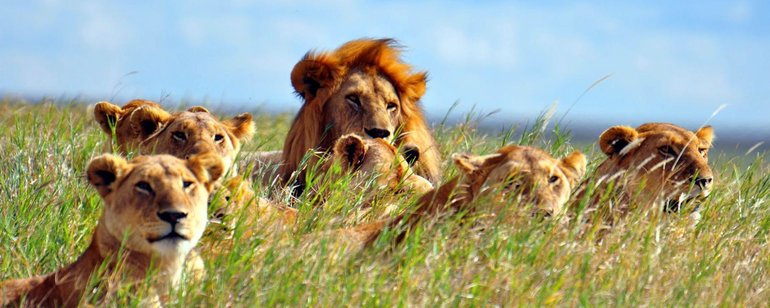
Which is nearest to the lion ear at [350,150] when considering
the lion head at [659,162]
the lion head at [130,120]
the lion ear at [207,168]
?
the lion head at [130,120]

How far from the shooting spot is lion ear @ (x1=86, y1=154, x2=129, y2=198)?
459 cm

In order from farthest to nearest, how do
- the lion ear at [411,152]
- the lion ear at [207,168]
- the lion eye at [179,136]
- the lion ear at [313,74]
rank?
the lion ear at [313,74] → the lion ear at [411,152] → the lion eye at [179,136] → the lion ear at [207,168]

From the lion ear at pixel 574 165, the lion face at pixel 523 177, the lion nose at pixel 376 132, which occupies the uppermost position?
the lion face at pixel 523 177

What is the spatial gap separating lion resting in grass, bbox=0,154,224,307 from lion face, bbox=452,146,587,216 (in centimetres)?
103

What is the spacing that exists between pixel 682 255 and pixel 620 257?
1.60ft

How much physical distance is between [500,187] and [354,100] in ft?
9.79

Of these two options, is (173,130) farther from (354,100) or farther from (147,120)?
(354,100)

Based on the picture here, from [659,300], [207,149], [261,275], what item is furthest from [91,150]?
[659,300]

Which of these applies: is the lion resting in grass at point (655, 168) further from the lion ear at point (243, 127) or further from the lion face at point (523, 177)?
the lion ear at point (243, 127)

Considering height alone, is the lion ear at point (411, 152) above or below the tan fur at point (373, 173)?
below

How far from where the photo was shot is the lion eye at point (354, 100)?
7820mm

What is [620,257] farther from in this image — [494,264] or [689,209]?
[689,209]

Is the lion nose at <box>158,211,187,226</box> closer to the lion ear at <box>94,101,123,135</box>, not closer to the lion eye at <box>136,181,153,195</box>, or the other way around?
the lion eye at <box>136,181,153,195</box>

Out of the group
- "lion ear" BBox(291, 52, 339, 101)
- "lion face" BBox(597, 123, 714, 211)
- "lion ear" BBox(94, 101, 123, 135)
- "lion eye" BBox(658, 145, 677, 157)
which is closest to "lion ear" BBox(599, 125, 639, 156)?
"lion face" BBox(597, 123, 714, 211)
